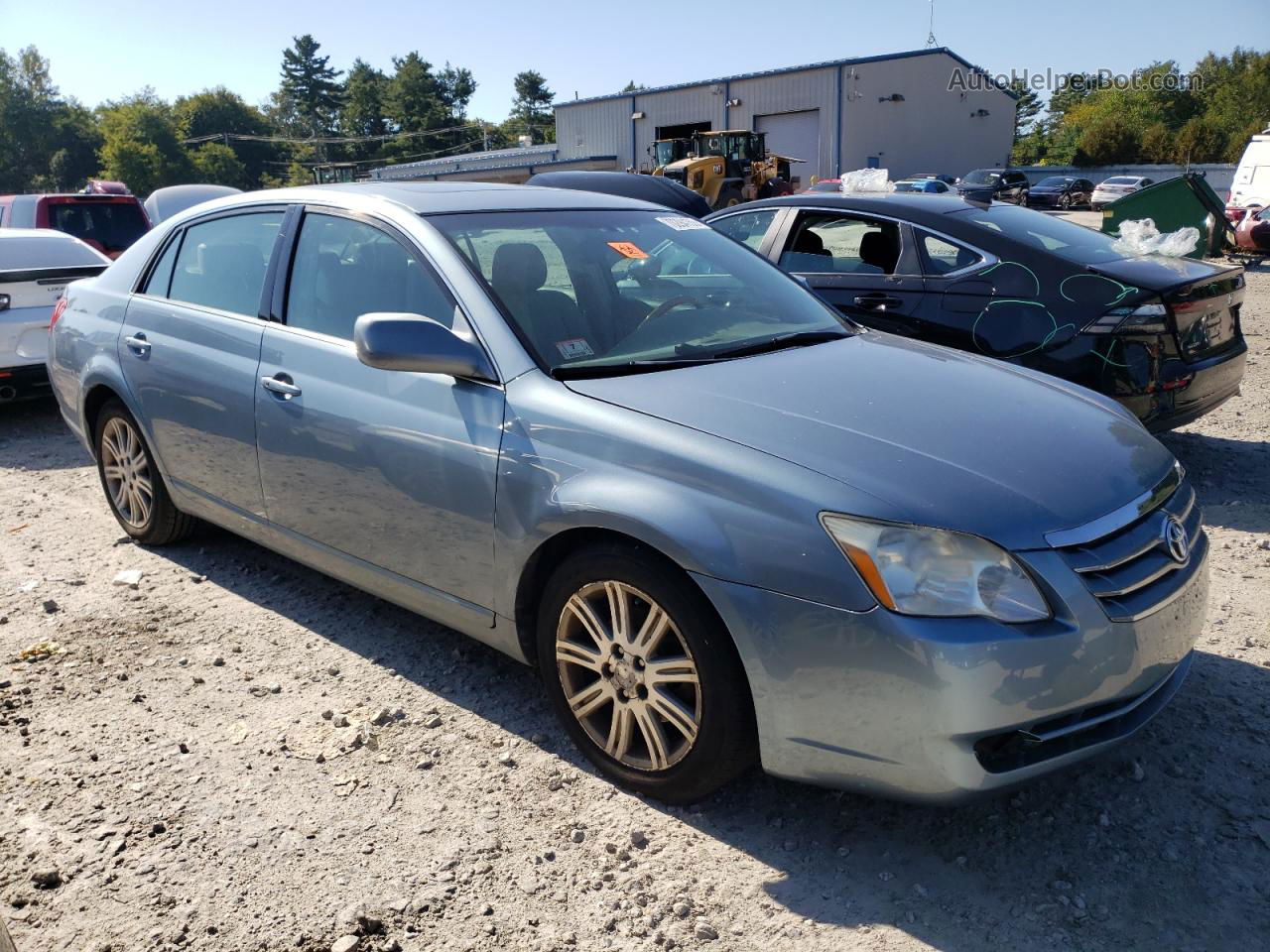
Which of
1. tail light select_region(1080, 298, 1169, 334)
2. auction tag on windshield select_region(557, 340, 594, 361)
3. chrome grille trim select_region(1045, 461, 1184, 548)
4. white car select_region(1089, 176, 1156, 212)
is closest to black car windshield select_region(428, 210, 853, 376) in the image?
auction tag on windshield select_region(557, 340, 594, 361)

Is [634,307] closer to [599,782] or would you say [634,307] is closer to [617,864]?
[599,782]

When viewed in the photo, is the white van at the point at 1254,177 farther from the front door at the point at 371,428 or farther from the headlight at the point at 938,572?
the headlight at the point at 938,572

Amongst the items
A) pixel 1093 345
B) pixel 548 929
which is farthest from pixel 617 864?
pixel 1093 345

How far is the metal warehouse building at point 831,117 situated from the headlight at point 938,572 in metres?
42.2

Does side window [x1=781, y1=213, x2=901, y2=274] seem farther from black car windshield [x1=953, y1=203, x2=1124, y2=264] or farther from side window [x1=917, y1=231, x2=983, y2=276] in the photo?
black car windshield [x1=953, y1=203, x2=1124, y2=264]

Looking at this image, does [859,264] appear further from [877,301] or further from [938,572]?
[938,572]

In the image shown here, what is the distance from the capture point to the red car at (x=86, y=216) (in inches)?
508

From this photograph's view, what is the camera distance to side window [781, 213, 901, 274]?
5.94 meters

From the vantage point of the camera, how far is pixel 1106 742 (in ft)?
8.03

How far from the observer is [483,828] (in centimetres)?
274

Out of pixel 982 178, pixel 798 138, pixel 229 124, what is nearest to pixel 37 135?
pixel 229 124

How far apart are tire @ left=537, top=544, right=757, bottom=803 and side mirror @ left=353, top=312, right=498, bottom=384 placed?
673 mm

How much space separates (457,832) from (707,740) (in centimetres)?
74

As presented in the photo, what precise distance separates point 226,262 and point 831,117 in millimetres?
46512
